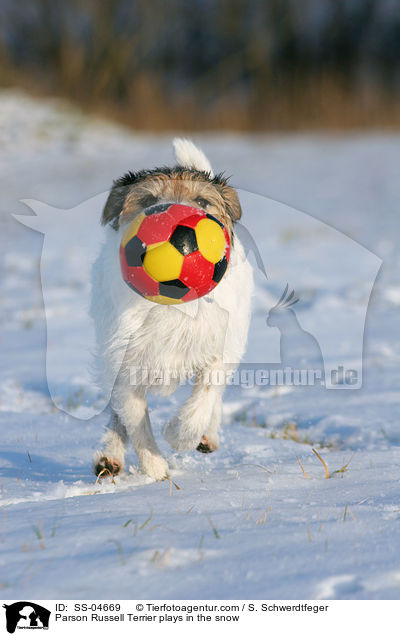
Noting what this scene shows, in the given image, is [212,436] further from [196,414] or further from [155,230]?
[155,230]

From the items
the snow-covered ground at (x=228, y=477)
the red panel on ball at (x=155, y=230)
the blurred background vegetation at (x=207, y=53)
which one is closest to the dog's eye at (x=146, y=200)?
the red panel on ball at (x=155, y=230)

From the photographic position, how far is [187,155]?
325 cm

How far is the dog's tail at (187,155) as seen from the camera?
10.6 ft

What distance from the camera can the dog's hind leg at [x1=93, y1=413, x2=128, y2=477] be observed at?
9.61ft

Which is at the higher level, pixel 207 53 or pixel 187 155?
pixel 207 53

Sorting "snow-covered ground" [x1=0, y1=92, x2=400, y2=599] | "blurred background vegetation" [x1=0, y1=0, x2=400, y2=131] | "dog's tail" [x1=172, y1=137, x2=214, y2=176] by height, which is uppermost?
"blurred background vegetation" [x1=0, y1=0, x2=400, y2=131]

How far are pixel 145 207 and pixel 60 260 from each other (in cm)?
613

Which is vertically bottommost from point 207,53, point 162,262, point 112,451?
point 112,451

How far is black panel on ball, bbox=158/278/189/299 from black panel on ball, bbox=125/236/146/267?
0.12m

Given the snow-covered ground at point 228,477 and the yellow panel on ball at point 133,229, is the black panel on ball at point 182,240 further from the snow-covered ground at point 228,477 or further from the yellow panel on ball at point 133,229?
the snow-covered ground at point 228,477

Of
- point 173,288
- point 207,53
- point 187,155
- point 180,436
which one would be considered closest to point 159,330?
point 173,288
